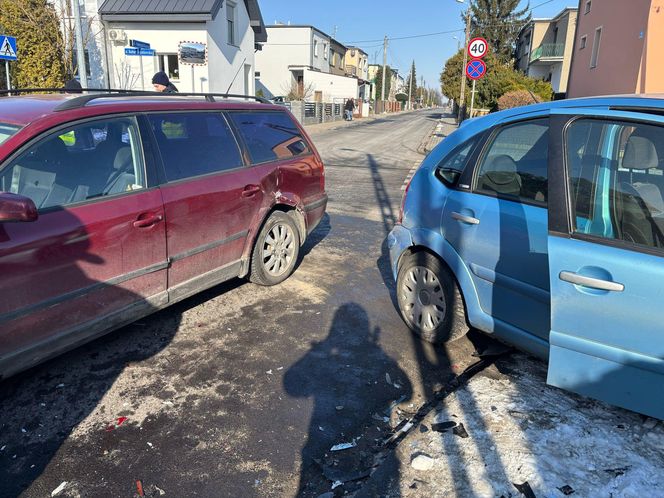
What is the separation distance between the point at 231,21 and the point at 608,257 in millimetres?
27152

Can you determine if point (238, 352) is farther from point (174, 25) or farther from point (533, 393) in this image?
point (174, 25)

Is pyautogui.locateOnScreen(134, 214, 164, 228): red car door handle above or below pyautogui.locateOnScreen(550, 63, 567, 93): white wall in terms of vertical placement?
below

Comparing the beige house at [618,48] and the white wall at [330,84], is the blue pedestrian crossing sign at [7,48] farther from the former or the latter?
the white wall at [330,84]

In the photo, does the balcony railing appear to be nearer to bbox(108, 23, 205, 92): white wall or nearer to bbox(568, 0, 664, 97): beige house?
bbox(568, 0, 664, 97): beige house

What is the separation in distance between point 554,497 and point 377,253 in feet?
14.1

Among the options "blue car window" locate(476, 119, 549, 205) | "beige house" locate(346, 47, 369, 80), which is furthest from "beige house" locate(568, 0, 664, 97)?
"beige house" locate(346, 47, 369, 80)

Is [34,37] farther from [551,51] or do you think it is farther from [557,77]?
[557,77]

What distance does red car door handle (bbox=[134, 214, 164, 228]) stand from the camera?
3.48m

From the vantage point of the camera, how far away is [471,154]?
371 cm

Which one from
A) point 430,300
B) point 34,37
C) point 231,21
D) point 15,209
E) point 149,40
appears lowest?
point 430,300

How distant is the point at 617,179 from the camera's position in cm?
274

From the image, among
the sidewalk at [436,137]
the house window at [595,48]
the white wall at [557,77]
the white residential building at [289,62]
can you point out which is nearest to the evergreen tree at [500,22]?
the white wall at [557,77]

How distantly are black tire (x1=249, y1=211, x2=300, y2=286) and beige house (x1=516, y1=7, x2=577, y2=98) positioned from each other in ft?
106

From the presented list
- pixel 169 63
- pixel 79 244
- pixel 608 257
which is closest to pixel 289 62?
pixel 169 63
